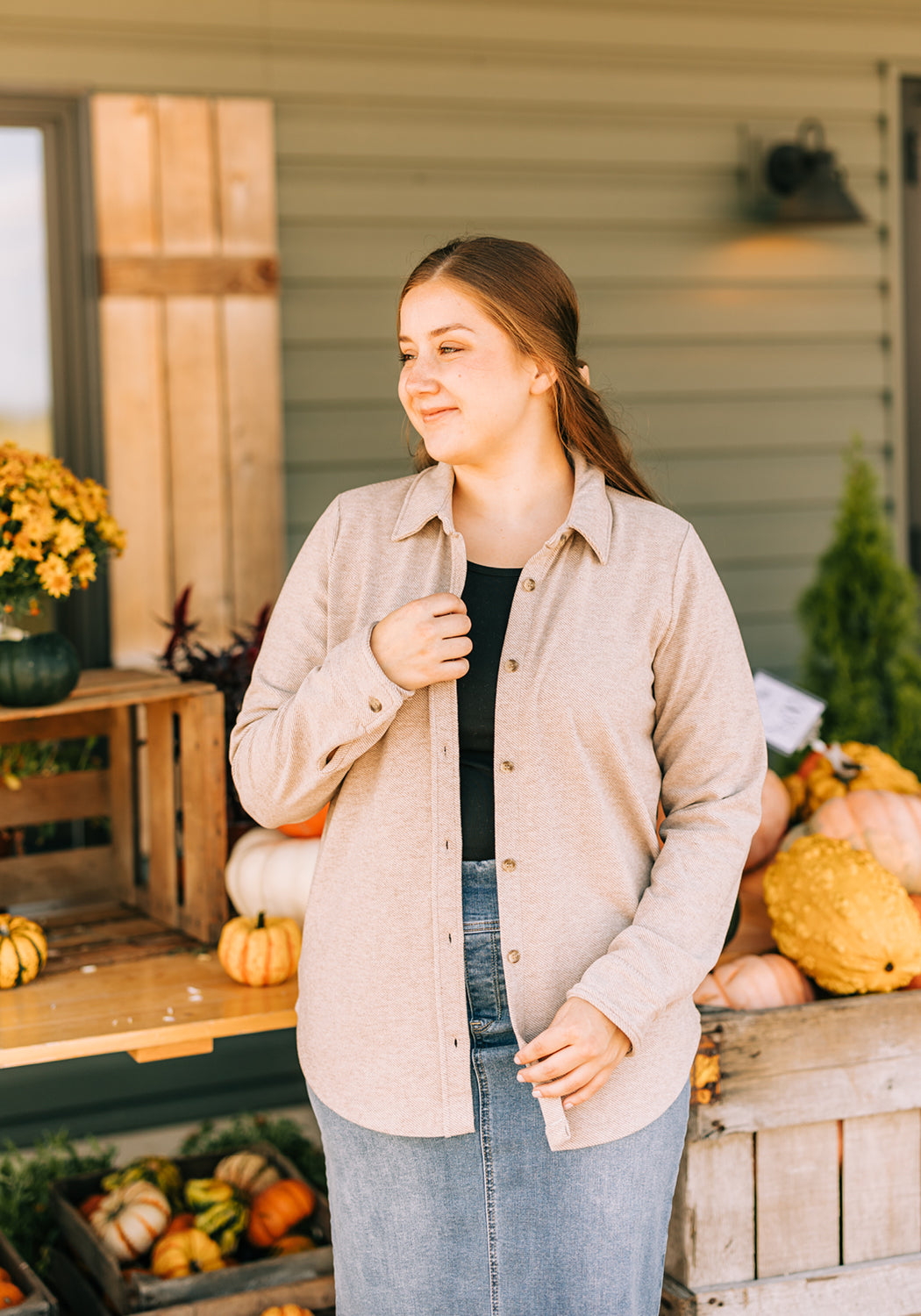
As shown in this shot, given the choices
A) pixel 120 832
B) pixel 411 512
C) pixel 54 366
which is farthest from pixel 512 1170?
pixel 54 366

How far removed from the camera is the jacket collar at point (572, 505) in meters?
1.67

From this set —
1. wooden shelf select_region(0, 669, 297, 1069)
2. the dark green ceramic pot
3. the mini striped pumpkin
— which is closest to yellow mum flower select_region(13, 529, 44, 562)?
the dark green ceramic pot

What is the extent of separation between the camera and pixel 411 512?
173 cm

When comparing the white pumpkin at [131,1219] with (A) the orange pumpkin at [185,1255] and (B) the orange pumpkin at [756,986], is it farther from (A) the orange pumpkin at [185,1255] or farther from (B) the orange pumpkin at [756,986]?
(B) the orange pumpkin at [756,986]

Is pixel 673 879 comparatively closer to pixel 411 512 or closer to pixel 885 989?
pixel 411 512

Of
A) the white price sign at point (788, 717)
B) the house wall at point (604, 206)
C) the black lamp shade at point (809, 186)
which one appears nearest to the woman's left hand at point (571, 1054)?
the white price sign at point (788, 717)

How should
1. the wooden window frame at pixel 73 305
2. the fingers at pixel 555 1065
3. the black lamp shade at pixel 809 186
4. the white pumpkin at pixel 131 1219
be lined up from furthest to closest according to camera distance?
the black lamp shade at pixel 809 186
the wooden window frame at pixel 73 305
the white pumpkin at pixel 131 1219
the fingers at pixel 555 1065

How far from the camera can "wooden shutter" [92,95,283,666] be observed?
3271mm

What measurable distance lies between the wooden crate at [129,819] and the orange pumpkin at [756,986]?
2.98 feet

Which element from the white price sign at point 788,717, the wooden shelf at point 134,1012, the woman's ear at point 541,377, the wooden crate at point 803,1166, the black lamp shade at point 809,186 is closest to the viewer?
the woman's ear at point 541,377

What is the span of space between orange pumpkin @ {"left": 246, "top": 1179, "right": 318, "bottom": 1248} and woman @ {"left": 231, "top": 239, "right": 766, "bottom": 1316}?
0.91 m

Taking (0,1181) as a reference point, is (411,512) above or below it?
above

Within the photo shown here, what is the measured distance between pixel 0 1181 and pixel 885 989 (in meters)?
2.01

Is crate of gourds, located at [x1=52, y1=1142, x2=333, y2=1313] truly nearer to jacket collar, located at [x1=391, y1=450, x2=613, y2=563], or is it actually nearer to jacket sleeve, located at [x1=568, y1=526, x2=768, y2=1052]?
jacket sleeve, located at [x1=568, y1=526, x2=768, y2=1052]
